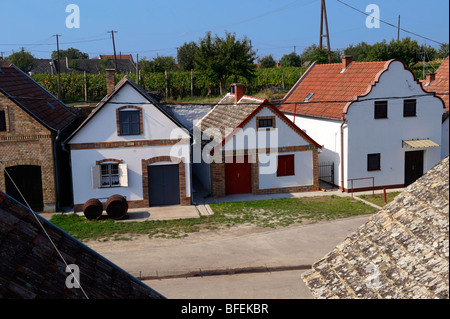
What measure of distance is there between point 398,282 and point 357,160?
2099 cm

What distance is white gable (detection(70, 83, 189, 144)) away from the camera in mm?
21625

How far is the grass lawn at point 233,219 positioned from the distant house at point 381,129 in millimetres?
2438

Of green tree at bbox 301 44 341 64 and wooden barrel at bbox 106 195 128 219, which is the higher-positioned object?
green tree at bbox 301 44 341 64

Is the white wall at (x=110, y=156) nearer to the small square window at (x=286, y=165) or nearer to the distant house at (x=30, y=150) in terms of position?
the distant house at (x=30, y=150)

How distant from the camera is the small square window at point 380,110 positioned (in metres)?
25.0

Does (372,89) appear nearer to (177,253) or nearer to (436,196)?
(177,253)

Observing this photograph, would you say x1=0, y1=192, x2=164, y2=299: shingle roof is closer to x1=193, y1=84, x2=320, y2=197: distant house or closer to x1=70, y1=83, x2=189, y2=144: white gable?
x1=70, y1=83, x2=189, y2=144: white gable

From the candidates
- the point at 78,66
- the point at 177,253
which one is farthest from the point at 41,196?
the point at 78,66

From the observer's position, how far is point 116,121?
22.0 meters

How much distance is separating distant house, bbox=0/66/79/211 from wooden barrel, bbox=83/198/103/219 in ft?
7.00

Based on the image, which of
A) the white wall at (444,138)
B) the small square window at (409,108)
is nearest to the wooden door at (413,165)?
the white wall at (444,138)

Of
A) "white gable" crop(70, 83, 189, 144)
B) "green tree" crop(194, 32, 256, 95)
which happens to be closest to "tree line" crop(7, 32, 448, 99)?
"green tree" crop(194, 32, 256, 95)

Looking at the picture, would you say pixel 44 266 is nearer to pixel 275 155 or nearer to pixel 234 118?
pixel 275 155

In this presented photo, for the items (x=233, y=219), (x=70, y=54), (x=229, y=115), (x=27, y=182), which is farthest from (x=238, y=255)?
(x=70, y=54)
